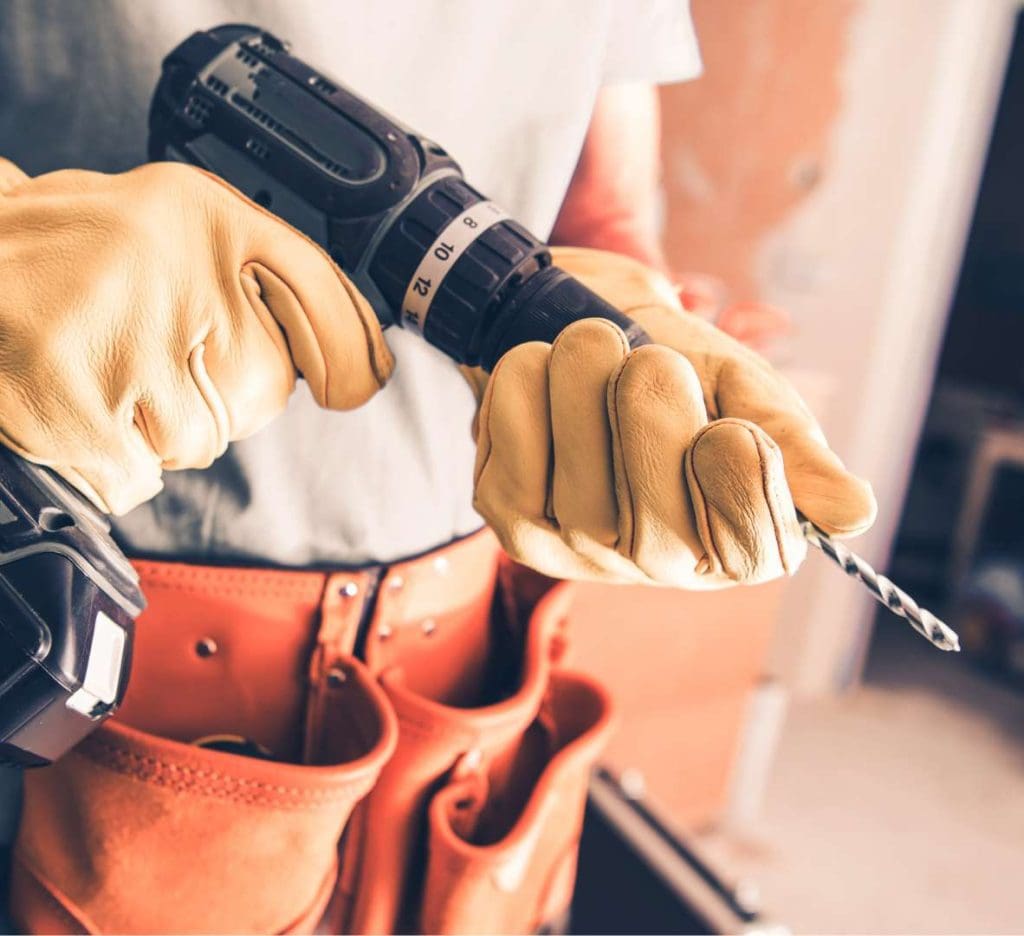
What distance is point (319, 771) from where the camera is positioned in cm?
42

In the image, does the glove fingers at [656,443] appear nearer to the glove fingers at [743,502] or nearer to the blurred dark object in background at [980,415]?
the glove fingers at [743,502]

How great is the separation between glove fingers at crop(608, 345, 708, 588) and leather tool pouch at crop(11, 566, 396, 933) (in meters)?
0.21

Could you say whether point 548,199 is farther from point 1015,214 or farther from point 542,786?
point 1015,214

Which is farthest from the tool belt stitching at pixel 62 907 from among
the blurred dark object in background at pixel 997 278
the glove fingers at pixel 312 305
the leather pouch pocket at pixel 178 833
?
the blurred dark object in background at pixel 997 278

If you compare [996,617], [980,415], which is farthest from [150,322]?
[980,415]

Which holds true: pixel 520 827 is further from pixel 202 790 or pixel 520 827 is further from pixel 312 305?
pixel 312 305

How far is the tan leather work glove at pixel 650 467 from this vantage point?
0.30m

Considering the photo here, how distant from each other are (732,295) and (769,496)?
4.55 feet

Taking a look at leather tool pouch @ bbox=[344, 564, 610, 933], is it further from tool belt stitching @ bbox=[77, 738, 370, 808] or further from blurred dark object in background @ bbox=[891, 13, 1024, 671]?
blurred dark object in background @ bbox=[891, 13, 1024, 671]

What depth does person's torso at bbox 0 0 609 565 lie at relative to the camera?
443 millimetres

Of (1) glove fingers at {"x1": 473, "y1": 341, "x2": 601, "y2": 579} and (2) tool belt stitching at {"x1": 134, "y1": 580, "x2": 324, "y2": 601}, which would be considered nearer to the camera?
(1) glove fingers at {"x1": 473, "y1": 341, "x2": 601, "y2": 579}

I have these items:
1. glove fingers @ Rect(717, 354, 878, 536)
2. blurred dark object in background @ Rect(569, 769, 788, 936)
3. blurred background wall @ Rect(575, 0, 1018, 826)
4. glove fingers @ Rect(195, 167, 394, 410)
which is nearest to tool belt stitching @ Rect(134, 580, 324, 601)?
glove fingers @ Rect(195, 167, 394, 410)

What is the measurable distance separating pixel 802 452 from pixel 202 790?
0.33 m

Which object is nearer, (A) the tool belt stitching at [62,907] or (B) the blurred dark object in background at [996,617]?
(A) the tool belt stitching at [62,907]
